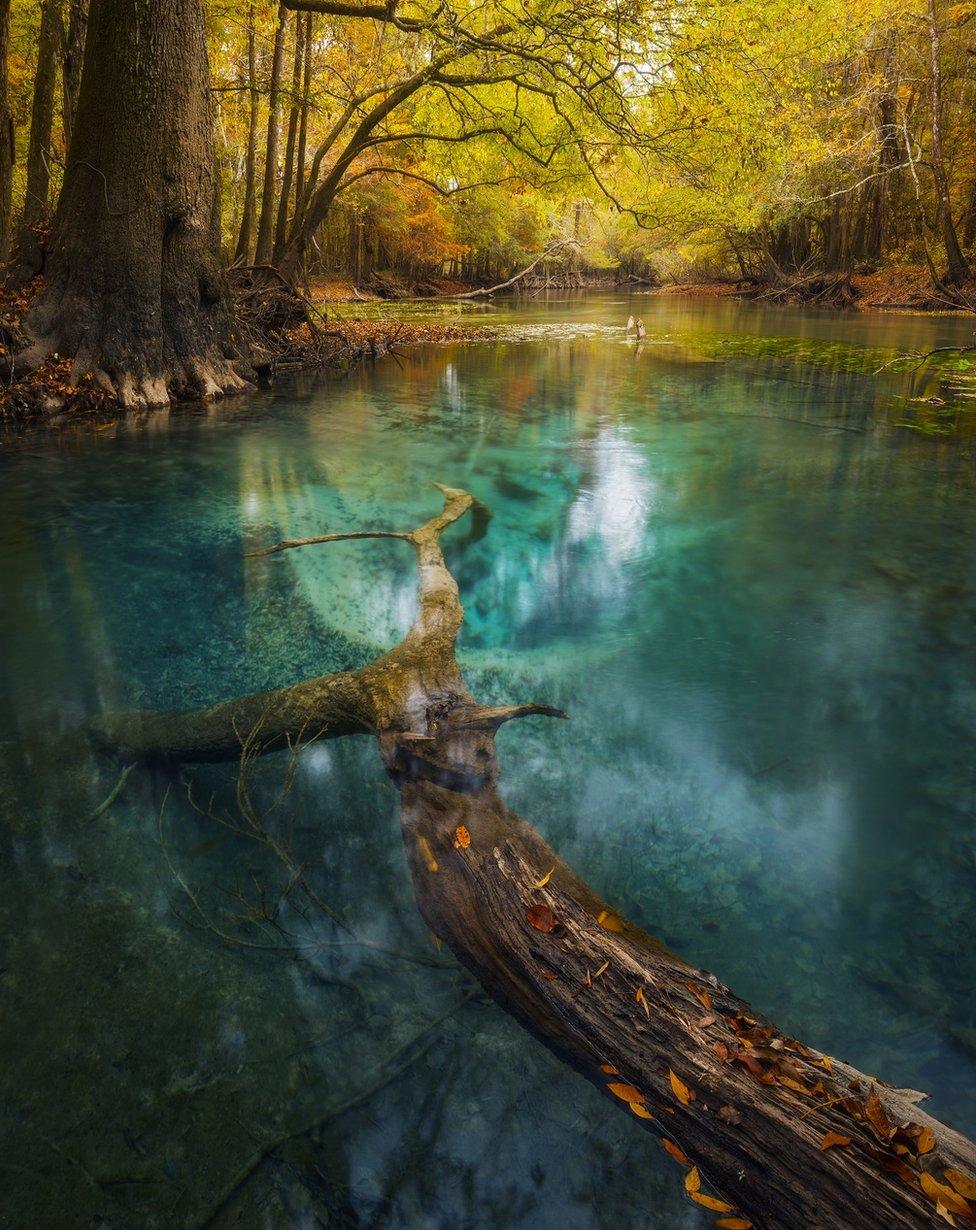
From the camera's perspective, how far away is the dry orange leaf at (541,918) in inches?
70.9

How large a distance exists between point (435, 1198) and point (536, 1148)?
0.24 m

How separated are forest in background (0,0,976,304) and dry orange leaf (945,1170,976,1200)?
907 cm

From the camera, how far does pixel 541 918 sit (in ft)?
5.97

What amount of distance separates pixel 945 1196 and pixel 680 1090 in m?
0.44

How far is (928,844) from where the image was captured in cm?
270

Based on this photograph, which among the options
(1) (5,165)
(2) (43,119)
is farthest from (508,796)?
(1) (5,165)

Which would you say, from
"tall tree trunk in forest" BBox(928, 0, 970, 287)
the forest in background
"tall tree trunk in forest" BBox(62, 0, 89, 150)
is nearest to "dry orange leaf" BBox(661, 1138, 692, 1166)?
the forest in background

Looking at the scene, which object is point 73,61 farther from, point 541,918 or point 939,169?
point 939,169

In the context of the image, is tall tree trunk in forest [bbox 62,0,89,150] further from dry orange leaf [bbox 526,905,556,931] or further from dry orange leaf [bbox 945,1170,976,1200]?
dry orange leaf [bbox 945,1170,976,1200]

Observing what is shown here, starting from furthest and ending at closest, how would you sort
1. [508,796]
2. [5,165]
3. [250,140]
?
[250,140], [5,165], [508,796]

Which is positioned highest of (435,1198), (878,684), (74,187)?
(74,187)

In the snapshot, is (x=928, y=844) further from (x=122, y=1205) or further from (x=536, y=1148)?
(x=122, y=1205)

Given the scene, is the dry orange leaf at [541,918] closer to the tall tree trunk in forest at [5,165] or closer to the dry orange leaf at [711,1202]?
the dry orange leaf at [711,1202]

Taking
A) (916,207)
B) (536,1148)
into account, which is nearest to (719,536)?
(536,1148)
